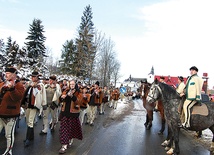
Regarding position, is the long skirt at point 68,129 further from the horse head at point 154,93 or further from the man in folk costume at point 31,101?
the horse head at point 154,93

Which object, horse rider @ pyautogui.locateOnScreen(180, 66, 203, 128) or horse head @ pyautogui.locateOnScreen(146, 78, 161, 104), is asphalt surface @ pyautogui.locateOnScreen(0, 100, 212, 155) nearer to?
horse rider @ pyautogui.locateOnScreen(180, 66, 203, 128)

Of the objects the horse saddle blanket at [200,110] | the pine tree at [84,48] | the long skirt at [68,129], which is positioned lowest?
the long skirt at [68,129]

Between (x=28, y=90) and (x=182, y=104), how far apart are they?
194 inches

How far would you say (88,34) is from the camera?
42.3m

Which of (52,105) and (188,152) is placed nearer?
(188,152)

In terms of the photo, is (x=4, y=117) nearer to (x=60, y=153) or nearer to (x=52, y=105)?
(x=60, y=153)

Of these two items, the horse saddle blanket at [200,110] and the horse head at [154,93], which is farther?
the horse head at [154,93]

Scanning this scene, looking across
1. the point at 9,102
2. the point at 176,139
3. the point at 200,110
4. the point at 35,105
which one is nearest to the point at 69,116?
the point at 35,105

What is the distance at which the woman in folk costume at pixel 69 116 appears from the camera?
653 cm

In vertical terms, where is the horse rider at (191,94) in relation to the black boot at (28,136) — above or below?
above

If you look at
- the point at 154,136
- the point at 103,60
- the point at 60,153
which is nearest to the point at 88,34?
the point at 103,60

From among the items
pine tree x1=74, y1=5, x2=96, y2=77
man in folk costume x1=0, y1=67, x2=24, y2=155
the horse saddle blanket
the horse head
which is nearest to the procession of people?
man in folk costume x1=0, y1=67, x2=24, y2=155

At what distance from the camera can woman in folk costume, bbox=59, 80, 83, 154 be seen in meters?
6.53

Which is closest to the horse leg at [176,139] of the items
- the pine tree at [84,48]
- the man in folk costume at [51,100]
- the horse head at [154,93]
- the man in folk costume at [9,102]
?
the horse head at [154,93]
